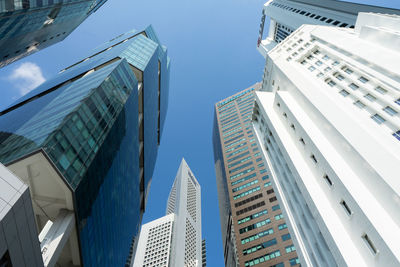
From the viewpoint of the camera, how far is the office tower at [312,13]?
206 ft

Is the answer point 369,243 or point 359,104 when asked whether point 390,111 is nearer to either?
point 359,104

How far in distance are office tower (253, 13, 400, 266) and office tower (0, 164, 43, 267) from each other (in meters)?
→ 21.0

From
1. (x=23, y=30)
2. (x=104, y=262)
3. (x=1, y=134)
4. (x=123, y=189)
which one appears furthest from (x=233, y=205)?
(x=23, y=30)

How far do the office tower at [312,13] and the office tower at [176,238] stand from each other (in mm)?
97677

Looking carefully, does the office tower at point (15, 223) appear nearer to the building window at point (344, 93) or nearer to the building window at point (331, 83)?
the building window at point (344, 93)

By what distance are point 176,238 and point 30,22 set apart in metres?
107

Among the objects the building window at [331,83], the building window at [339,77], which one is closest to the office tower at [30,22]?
the building window at [331,83]

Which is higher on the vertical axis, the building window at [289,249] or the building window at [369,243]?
the building window at [289,249]

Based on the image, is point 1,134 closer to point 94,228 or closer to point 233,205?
point 94,228

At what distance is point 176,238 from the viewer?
118 meters

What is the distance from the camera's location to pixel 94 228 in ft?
102

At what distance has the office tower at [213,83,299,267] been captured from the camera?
61.1 meters

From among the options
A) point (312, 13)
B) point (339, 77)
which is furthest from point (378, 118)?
point (312, 13)

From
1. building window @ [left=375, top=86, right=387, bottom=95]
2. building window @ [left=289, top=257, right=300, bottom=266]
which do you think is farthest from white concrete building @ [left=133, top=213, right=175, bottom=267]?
building window @ [left=375, top=86, right=387, bottom=95]
